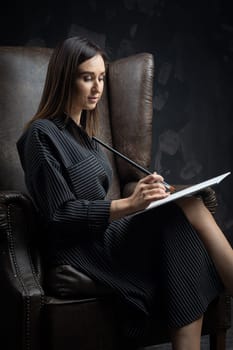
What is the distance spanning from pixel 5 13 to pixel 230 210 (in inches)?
61.9

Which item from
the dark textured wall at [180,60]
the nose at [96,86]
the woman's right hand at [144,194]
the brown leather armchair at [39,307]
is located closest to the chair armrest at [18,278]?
the brown leather armchair at [39,307]

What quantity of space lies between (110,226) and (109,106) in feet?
2.88

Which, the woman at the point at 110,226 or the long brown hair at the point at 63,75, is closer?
the woman at the point at 110,226

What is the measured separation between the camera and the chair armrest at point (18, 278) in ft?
5.51

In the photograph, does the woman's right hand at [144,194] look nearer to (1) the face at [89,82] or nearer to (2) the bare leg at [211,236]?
(2) the bare leg at [211,236]

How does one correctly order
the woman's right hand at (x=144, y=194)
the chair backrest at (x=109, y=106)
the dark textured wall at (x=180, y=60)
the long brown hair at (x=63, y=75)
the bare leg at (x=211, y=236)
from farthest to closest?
1. the dark textured wall at (x=180, y=60)
2. the chair backrest at (x=109, y=106)
3. the long brown hair at (x=63, y=75)
4. the bare leg at (x=211, y=236)
5. the woman's right hand at (x=144, y=194)

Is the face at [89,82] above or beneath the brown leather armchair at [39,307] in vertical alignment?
above

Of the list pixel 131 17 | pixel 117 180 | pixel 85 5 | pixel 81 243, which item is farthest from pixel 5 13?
pixel 81 243

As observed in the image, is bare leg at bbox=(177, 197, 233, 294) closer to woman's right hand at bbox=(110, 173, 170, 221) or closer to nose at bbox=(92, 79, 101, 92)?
woman's right hand at bbox=(110, 173, 170, 221)

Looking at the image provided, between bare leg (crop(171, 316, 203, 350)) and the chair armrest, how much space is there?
379 mm

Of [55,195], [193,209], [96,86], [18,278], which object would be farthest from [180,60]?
[18,278]

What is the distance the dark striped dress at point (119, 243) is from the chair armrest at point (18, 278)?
7 cm

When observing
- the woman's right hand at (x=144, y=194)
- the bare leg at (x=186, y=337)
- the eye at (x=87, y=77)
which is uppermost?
the eye at (x=87, y=77)

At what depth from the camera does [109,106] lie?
8.64ft
